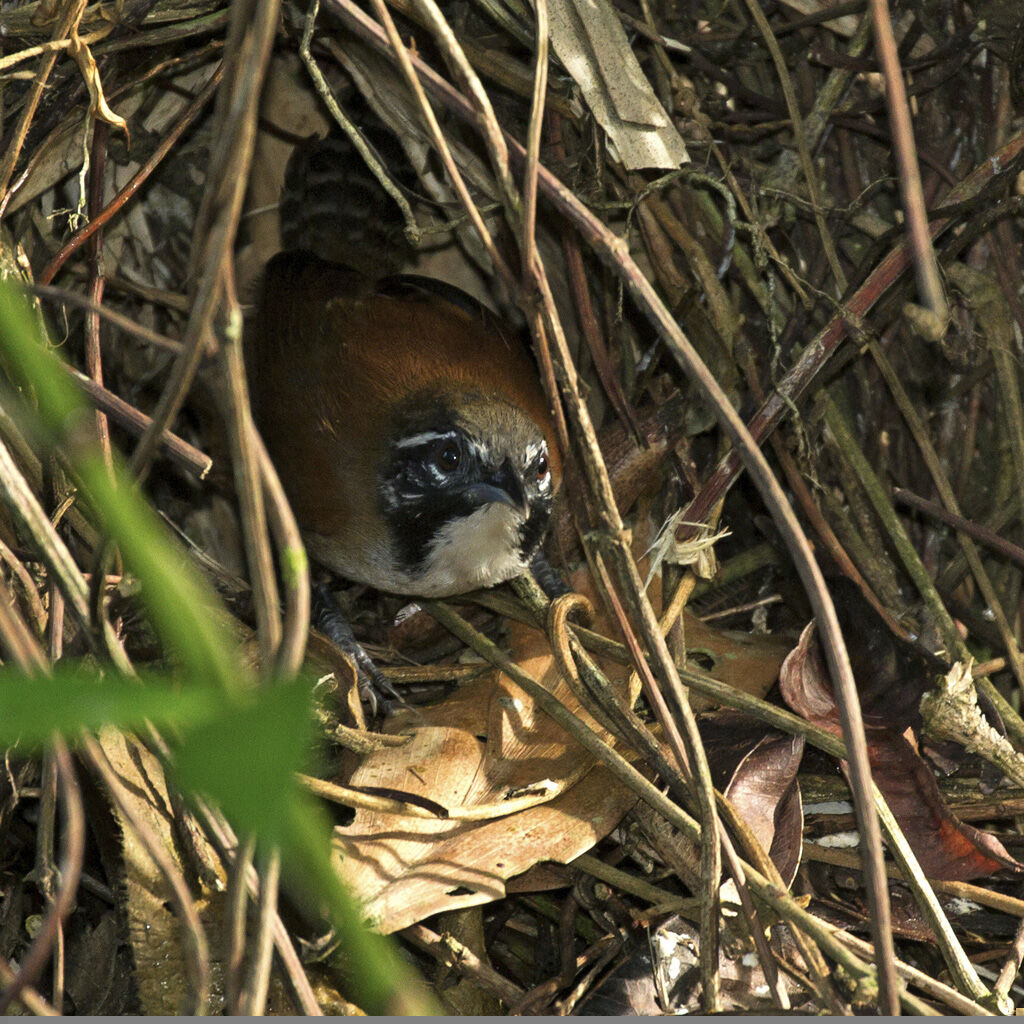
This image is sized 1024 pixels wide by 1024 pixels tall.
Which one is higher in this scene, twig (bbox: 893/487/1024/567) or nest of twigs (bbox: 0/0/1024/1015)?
nest of twigs (bbox: 0/0/1024/1015)

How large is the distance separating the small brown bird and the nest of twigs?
1.05 ft

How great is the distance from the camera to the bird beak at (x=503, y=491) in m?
3.80

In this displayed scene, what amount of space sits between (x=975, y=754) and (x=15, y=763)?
266 cm

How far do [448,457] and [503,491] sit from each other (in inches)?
9.9

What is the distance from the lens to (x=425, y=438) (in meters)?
4.00

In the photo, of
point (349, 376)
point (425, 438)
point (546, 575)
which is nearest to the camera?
A: point (425, 438)

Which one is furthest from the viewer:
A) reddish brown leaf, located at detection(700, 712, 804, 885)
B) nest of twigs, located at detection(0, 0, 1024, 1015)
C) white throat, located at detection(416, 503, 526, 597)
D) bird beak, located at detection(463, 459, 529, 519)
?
white throat, located at detection(416, 503, 526, 597)

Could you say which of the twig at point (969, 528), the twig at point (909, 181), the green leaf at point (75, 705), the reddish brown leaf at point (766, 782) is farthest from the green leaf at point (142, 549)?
the twig at point (969, 528)

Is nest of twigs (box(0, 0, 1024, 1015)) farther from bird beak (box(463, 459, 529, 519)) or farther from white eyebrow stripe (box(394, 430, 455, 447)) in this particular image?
white eyebrow stripe (box(394, 430, 455, 447))

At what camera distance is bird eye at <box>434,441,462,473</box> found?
393cm

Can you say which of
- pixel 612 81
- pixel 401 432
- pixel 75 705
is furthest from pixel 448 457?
pixel 75 705

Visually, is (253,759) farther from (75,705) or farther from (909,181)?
(909,181)

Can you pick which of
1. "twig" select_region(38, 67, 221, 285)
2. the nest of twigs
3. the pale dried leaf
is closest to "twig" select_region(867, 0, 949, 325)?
the nest of twigs

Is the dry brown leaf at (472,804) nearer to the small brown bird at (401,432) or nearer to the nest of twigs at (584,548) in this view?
the nest of twigs at (584,548)
